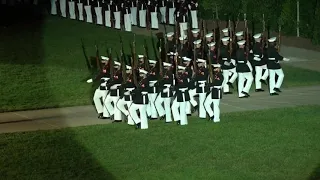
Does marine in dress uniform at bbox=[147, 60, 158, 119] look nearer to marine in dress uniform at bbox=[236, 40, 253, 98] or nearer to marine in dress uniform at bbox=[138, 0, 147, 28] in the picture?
marine in dress uniform at bbox=[236, 40, 253, 98]

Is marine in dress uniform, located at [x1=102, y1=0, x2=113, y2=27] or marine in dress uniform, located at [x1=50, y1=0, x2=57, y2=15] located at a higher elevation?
marine in dress uniform, located at [x1=102, y1=0, x2=113, y2=27]

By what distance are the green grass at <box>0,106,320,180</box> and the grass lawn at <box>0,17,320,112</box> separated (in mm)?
3834

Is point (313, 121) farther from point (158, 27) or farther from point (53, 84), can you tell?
point (158, 27)

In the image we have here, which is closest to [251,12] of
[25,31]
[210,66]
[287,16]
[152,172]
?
[287,16]

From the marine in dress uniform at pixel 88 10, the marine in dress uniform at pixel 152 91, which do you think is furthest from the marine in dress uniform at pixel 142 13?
the marine in dress uniform at pixel 152 91

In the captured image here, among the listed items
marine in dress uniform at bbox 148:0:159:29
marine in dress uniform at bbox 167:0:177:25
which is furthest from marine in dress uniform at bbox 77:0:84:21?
marine in dress uniform at bbox 167:0:177:25

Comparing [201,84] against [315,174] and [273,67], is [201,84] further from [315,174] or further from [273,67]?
[315,174]

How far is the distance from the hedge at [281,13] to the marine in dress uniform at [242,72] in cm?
839

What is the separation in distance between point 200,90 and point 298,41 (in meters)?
12.7

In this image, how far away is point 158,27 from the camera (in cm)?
3491

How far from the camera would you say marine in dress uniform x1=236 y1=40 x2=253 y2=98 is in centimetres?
2280

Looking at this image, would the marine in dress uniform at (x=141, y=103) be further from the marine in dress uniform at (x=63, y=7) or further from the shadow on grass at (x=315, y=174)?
the marine in dress uniform at (x=63, y=7)

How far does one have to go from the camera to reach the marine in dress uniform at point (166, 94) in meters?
20.1

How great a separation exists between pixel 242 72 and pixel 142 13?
1268cm
